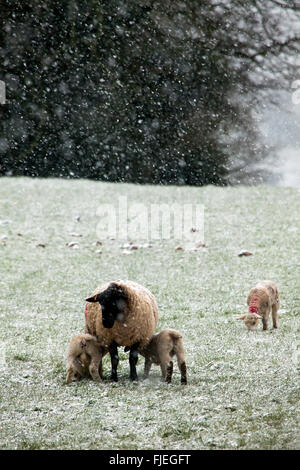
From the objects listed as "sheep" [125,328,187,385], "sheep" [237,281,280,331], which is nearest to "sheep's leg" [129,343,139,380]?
"sheep" [125,328,187,385]

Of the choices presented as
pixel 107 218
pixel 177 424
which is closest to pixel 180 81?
pixel 107 218

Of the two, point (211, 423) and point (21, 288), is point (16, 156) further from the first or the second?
point (211, 423)

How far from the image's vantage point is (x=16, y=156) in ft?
63.9

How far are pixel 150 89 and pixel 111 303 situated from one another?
46.4 ft

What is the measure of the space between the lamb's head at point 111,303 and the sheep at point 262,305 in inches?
87.3

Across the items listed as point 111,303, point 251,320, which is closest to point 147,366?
point 111,303

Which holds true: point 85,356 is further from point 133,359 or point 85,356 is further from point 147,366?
point 147,366

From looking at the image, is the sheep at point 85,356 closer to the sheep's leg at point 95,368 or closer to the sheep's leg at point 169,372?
the sheep's leg at point 95,368

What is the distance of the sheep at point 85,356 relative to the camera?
5184mm

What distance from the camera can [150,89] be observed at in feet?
58.8

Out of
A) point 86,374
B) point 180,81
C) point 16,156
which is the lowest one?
point 86,374

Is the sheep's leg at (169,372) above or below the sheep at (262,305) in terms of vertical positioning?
below

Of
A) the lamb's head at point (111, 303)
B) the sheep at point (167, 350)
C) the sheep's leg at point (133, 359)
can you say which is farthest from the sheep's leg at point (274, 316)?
the lamb's head at point (111, 303)

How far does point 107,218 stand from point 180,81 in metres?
5.65
